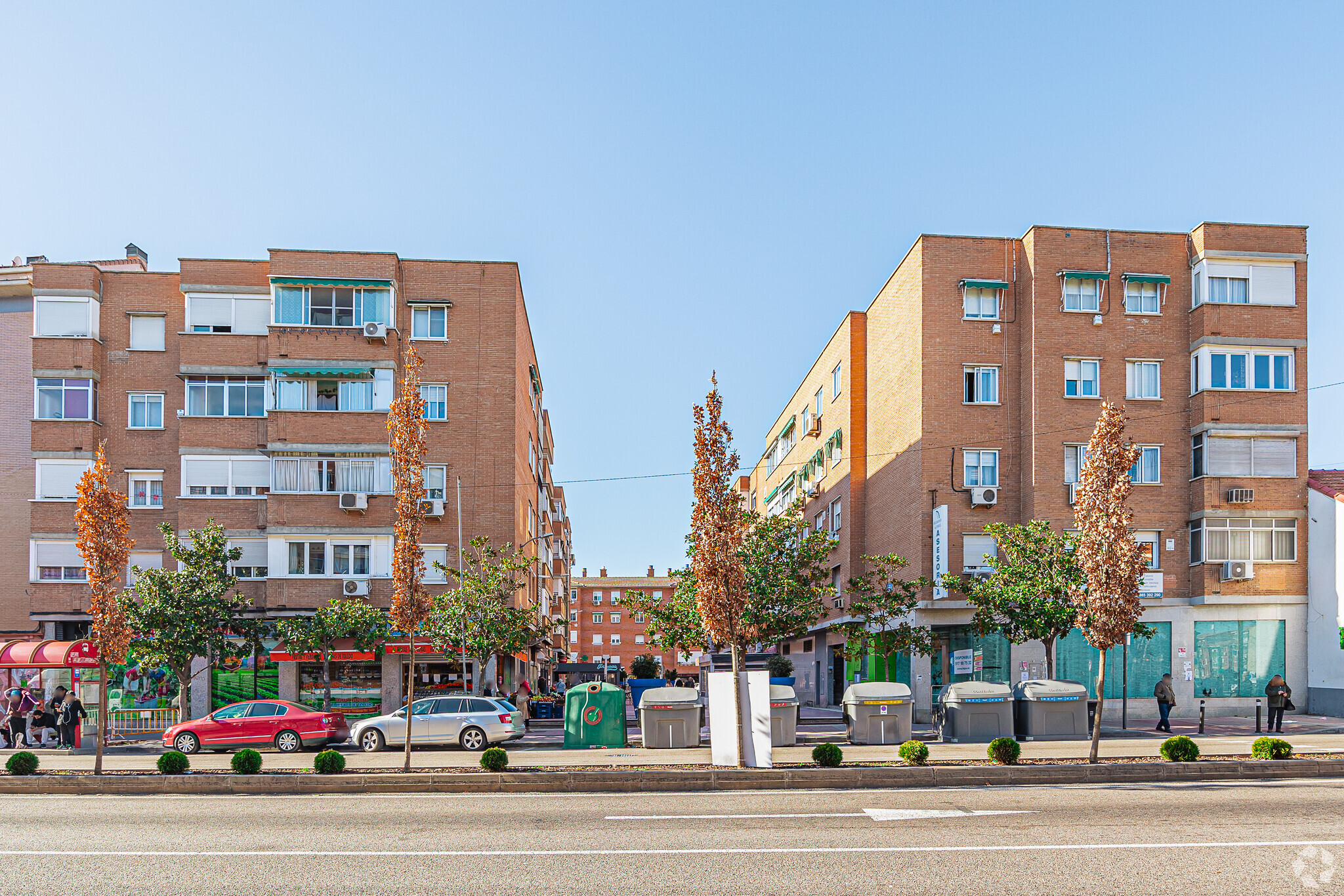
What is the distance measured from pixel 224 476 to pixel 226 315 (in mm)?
5532

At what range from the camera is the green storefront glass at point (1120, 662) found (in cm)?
3362

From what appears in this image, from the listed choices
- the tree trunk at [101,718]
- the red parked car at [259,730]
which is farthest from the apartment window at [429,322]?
the tree trunk at [101,718]

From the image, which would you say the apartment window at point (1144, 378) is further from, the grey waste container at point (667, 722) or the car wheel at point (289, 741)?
the car wheel at point (289, 741)

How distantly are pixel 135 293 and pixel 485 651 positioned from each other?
18109 mm

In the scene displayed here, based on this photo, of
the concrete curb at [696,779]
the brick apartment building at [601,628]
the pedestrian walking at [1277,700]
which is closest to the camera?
the concrete curb at [696,779]

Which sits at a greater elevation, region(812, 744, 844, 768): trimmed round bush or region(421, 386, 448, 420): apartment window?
region(421, 386, 448, 420): apartment window

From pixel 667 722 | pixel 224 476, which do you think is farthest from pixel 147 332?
pixel 667 722

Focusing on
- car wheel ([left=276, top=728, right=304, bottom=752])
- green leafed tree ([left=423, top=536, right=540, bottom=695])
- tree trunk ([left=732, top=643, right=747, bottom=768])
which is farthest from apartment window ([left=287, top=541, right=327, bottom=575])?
tree trunk ([left=732, top=643, right=747, bottom=768])

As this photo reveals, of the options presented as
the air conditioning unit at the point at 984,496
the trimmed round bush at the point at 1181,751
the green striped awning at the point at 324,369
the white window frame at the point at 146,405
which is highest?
the green striped awning at the point at 324,369

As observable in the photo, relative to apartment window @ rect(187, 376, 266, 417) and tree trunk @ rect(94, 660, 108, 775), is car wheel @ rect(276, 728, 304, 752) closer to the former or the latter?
tree trunk @ rect(94, 660, 108, 775)

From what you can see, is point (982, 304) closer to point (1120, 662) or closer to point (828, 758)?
point (1120, 662)

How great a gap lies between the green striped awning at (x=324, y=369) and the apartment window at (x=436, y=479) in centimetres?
399

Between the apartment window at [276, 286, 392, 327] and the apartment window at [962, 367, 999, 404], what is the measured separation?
19647 mm

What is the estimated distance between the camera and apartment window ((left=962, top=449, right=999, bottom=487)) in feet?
120
